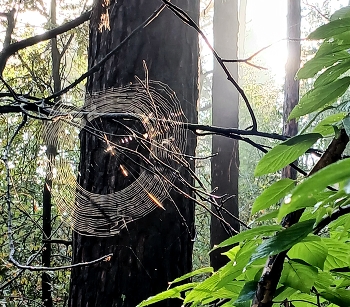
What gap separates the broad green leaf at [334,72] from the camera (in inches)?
12.8

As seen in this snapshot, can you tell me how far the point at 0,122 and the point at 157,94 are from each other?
1.34 meters

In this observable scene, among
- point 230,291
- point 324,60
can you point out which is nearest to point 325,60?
point 324,60

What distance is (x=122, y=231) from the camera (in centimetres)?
120

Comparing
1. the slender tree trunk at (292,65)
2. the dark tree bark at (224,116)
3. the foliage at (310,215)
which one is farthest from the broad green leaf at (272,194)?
the slender tree trunk at (292,65)

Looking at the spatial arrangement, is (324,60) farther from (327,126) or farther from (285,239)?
(285,239)

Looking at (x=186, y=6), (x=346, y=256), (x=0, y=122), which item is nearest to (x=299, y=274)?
(x=346, y=256)

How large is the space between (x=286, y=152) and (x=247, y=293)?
113 mm

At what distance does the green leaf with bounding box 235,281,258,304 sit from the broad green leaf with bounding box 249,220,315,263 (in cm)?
7

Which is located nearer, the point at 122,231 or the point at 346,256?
the point at 346,256

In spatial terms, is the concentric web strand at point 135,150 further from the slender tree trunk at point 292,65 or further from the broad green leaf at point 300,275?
the slender tree trunk at point 292,65

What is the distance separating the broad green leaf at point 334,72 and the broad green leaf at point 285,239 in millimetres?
131

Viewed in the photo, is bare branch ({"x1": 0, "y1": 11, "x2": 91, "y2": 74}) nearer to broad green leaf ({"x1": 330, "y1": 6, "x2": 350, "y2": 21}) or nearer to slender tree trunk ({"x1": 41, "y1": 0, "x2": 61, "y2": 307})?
broad green leaf ({"x1": 330, "y1": 6, "x2": 350, "y2": 21})

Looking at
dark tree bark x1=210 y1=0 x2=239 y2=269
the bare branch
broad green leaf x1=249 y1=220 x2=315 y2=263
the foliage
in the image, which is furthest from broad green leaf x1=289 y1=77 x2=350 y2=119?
dark tree bark x1=210 y1=0 x2=239 y2=269

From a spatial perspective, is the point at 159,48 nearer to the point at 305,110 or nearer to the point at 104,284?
the point at 104,284
